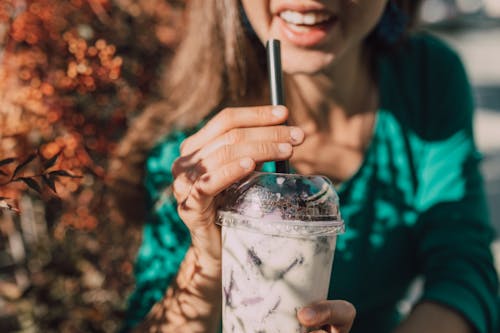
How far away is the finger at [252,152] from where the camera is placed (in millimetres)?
1196

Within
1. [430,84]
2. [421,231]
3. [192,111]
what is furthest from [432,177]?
[192,111]

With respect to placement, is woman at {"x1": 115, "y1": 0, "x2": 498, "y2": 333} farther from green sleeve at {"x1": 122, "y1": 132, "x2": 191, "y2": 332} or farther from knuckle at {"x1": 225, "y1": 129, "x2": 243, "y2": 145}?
knuckle at {"x1": 225, "y1": 129, "x2": 243, "y2": 145}

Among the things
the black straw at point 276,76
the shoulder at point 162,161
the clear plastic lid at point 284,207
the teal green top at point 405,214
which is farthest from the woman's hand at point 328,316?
the shoulder at point 162,161

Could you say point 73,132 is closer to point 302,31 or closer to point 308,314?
point 302,31

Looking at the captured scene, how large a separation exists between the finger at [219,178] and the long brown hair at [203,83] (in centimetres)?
72

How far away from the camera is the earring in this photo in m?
2.22

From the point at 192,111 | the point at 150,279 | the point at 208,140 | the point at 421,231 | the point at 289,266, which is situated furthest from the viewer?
the point at 421,231

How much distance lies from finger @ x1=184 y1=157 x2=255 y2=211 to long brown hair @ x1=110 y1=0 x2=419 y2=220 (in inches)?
28.5

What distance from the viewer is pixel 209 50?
81.5 inches

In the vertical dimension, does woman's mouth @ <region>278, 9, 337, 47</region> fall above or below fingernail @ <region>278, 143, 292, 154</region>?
above

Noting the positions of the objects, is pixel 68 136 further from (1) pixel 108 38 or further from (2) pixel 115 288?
(2) pixel 115 288

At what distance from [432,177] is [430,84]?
364mm

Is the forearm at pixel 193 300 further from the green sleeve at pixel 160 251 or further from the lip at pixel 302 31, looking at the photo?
the lip at pixel 302 31

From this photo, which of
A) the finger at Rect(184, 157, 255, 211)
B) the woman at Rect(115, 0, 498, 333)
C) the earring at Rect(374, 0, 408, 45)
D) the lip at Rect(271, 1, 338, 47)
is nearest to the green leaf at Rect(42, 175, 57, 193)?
the finger at Rect(184, 157, 255, 211)
